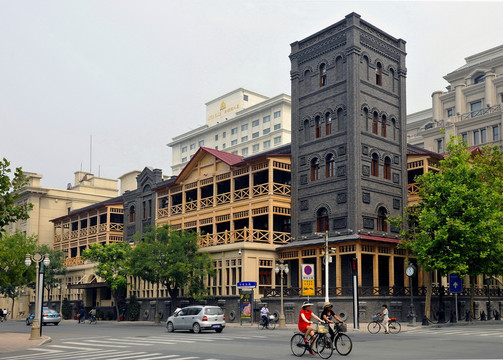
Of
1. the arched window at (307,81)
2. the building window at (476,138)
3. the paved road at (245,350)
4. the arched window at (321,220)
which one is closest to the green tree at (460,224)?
the arched window at (321,220)

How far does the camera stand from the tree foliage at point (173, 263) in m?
47.4

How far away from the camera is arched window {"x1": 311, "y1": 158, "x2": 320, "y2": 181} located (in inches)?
1913

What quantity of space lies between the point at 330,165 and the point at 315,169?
1.54 meters

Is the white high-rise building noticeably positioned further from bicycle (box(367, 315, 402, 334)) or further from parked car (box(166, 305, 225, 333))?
bicycle (box(367, 315, 402, 334))

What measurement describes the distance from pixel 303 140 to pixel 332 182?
5.22m

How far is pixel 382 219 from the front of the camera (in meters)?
47.2

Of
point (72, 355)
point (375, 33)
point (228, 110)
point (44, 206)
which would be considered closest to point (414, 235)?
point (375, 33)

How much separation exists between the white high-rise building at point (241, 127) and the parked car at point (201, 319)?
75008 millimetres

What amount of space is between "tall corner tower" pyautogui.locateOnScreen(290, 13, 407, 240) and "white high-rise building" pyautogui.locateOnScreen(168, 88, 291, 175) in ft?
193

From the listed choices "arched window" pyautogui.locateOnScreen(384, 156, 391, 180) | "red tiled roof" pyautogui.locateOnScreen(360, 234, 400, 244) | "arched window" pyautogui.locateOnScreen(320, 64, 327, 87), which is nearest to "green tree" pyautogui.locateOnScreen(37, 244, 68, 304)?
"arched window" pyautogui.locateOnScreen(320, 64, 327, 87)

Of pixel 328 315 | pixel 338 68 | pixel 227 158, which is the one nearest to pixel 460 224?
pixel 338 68

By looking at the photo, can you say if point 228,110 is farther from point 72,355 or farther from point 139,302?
point 72,355

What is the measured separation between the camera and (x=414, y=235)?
43656mm

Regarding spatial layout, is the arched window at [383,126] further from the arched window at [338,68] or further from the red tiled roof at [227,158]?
the red tiled roof at [227,158]
